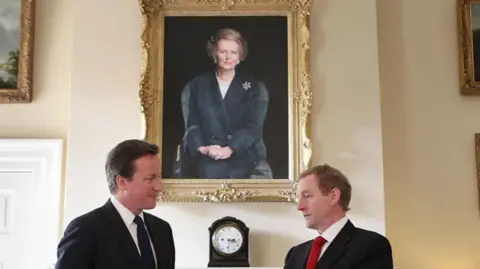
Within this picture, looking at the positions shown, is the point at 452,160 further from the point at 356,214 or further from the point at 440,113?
the point at 356,214

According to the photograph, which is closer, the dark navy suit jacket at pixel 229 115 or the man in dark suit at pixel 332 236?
the man in dark suit at pixel 332 236

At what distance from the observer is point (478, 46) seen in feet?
13.1

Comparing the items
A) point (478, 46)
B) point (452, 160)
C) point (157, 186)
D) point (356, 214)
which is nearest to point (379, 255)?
point (157, 186)

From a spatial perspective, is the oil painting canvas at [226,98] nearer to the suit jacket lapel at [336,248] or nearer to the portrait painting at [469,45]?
the portrait painting at [469,45]

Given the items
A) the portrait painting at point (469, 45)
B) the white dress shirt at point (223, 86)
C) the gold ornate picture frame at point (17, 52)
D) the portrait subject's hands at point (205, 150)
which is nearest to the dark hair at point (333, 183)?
the portrait subject's hands at point (205, 150)

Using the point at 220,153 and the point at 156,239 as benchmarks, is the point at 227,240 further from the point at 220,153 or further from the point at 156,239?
the point at 156,239

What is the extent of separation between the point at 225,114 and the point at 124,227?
1.68 m

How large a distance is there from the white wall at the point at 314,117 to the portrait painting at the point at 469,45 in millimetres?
694

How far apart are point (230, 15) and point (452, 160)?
1.75 meters

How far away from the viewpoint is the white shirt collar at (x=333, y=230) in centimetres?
216

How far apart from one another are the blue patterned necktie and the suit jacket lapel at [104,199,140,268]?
3cm

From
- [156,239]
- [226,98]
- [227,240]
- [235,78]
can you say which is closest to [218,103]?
[226,98]

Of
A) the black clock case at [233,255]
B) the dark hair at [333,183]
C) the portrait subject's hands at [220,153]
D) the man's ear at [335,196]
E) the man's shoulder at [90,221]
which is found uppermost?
the portrait subject's hands at [220,153]

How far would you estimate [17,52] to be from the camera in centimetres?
400
